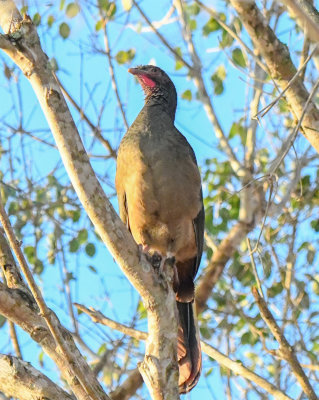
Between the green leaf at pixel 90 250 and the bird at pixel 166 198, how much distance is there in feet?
4.16

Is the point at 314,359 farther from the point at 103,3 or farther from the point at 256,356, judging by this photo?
the point at 103,3

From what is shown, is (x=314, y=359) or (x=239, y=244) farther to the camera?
(x=239, y=244)

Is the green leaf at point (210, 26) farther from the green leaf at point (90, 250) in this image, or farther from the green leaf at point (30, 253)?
the green leaf at point (30, 253)

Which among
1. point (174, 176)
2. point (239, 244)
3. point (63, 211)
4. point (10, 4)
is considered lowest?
point (10, 4)

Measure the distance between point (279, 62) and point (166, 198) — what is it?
1.20m

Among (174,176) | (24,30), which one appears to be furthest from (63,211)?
(24,30)

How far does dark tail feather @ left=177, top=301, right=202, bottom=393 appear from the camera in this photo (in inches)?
183

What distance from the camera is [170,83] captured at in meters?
6.28

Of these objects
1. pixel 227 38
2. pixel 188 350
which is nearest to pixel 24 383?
pixel 188 350

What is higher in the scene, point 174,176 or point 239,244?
point 239,244

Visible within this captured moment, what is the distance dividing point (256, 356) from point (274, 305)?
56cm

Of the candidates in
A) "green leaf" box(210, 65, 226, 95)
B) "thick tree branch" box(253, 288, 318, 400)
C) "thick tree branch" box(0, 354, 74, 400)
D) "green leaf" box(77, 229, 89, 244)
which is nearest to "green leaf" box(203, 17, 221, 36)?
"green leaf" box(210, 65, 226, 95)

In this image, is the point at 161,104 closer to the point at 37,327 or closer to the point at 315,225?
the point at 315,225

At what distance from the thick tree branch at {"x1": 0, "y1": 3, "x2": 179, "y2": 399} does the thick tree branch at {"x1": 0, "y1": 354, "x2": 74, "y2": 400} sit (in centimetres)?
47
